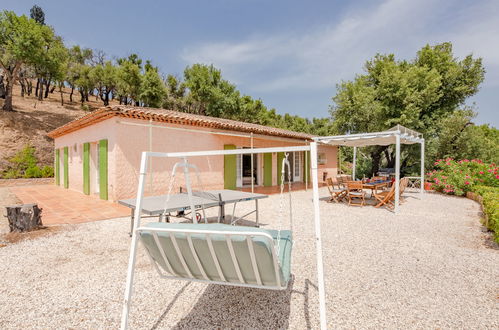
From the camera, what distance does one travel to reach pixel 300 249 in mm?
4172

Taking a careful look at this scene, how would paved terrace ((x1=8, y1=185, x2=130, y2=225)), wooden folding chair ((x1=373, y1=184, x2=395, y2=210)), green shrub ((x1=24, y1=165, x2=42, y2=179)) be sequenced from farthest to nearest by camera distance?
green shrub ((x1=24, y1=165, x2=42, y2=179)) < wooden folding chair ((x1=373, y1=184, x2=395, y2=210)) < paved terrace ((x1=8, y1=185, x2=130, y2=225))

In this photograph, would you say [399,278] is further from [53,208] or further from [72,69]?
[72,69]

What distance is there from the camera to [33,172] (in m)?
16.3

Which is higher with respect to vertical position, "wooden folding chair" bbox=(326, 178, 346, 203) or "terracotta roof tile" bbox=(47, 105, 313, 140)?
"terracotta roof tile" bbox=(47, 105, 313, 140)

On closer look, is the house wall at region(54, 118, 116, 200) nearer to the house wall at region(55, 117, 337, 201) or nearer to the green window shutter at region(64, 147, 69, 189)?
the house wall at region(55, 117, 337, 201)

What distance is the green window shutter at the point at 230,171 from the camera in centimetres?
1127

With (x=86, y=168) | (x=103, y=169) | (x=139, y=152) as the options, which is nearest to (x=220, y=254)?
(x=139, y=152)

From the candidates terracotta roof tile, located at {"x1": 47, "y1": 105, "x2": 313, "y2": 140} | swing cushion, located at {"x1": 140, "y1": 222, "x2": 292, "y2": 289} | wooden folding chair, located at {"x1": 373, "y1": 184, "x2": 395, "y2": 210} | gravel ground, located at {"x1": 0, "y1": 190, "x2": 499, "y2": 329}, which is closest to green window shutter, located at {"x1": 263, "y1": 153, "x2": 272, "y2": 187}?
terracotta roof tile, located at {"x1": 47, "y1": 105, "x2": 313, "y2": 140}

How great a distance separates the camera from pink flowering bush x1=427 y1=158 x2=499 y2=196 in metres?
9.63

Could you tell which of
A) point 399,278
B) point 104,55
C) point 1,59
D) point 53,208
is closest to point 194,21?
point 53,208

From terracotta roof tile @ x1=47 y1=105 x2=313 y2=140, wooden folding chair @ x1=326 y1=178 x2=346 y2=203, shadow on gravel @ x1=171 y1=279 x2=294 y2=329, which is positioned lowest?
shadow on gravel @ x1=171 y1=279 x2=294 y2=329

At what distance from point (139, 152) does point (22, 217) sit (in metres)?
4.12

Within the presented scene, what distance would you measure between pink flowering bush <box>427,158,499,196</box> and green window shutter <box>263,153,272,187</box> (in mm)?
7954

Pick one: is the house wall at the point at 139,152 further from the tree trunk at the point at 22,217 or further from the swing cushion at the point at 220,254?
the swing cushion at the point at 220,254
